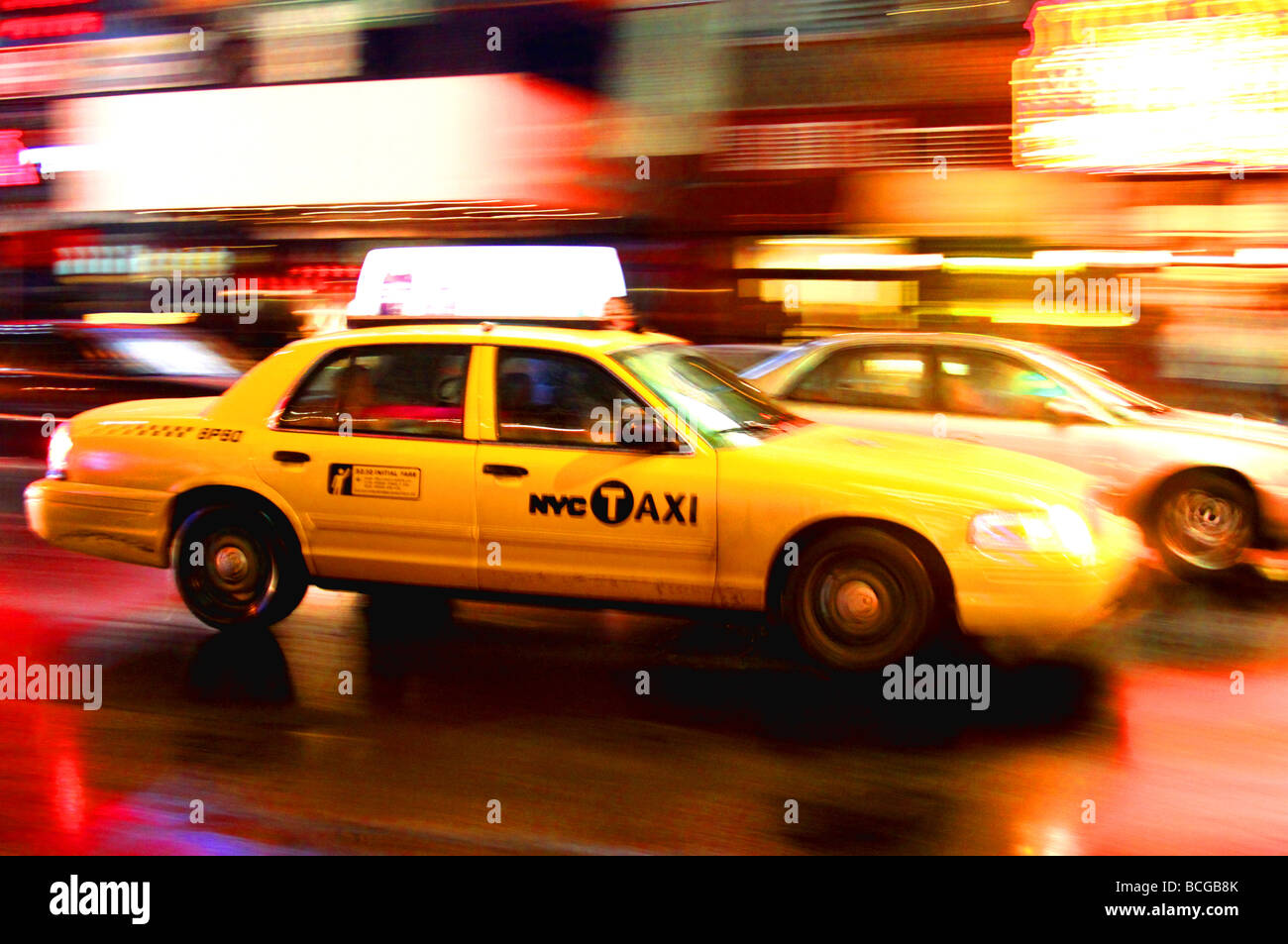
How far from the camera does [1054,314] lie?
1280 cm

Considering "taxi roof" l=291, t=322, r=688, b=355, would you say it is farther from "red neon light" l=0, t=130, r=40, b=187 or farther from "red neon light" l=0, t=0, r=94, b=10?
"red neon light" l=0, t=0, r=94, b=10

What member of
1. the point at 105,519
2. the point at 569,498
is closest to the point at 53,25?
the point at 105,519

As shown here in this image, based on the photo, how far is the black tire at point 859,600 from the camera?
5332 mm

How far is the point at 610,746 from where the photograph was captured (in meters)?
4.82

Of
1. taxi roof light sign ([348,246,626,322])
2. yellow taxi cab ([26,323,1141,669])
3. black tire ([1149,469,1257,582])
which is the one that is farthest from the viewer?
taxi roof light sign ([348,246,626,322])

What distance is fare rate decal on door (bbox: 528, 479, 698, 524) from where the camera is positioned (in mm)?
5523

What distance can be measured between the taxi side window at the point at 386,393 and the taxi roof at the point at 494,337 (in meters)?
0.05

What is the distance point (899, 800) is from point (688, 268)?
10.4 metres

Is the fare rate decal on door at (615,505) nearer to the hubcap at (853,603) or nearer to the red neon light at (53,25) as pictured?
the hubcap at (853,603)

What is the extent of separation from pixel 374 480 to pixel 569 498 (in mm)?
945

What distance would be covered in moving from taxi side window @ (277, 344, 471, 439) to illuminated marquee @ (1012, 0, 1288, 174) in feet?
28.4

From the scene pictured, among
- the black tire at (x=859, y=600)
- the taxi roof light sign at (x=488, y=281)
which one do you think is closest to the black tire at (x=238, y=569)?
the black tire at (x=859, y=600)

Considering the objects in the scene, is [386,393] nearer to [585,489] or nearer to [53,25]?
[585,489]

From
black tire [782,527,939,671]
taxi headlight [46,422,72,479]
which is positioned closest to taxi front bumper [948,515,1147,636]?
black tire [782,527,939,671]
